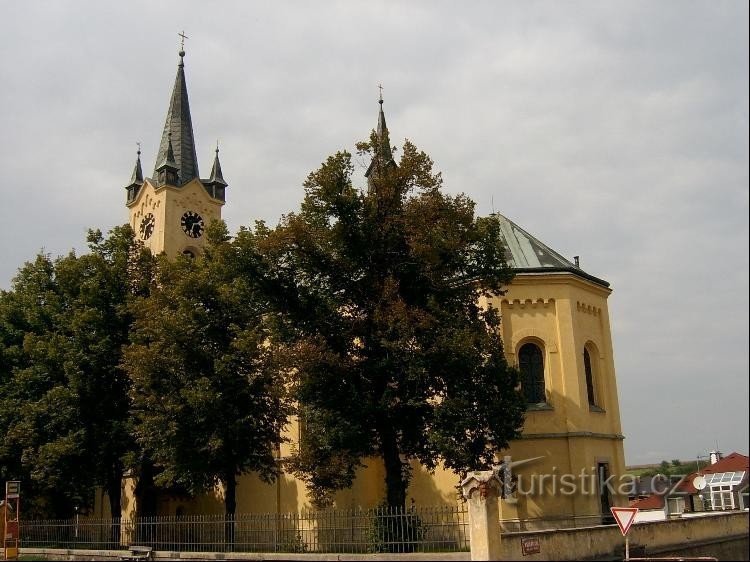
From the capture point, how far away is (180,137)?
4938 cm

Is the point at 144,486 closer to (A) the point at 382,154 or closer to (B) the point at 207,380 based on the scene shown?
(B) the point at 207,380

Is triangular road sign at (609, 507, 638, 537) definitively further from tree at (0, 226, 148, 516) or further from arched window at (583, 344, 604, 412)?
tree at (0, 226, 148, 516)

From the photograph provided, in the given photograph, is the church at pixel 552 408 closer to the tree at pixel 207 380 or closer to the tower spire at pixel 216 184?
the tree at pixel 207 380

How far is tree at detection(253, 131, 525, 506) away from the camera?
21047 millimetres

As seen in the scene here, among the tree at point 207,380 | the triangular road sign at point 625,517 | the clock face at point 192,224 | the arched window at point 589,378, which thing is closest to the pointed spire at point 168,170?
the clock face at point 192,224

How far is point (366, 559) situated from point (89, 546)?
12397 millimetres

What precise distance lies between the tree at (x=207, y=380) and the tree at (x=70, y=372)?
2775 mm

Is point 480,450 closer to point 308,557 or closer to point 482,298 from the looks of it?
point 308,557

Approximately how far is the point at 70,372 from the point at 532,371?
59.5 feet

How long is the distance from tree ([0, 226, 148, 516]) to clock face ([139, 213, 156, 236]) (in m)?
13.7

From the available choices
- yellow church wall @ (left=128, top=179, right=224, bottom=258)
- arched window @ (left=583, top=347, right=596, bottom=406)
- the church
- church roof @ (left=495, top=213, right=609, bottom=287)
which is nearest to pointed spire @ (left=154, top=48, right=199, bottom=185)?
yellow church wall @ (left=128, top=179, right=224, bottom=258)

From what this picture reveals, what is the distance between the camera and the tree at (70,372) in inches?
1106

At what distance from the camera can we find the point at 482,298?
91.6 ft

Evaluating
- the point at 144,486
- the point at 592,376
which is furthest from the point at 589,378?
the point at 144,486
